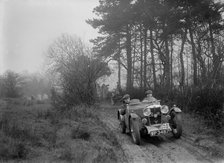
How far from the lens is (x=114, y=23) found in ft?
84.9

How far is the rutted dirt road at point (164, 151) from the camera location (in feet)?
23.0

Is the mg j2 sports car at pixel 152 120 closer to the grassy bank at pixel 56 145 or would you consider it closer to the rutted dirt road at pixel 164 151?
the rutted dirt road at pixel 164 151

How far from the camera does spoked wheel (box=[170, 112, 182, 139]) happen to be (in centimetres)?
891

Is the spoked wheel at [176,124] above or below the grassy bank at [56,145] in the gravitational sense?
above

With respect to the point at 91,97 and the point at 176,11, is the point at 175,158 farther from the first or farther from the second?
the point at 176,11

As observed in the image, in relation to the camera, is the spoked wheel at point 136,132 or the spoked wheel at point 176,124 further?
the spoked wheel at point 176,124

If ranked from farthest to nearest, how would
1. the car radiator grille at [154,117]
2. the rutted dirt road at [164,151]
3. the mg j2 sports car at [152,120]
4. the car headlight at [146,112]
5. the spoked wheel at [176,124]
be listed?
1. the car radiator grille at [154,117]
2. the spoked wheel at [176,124]
3. the car headlight at [146,112]
4. the mg j2 sports car at [152,120]
5. the rutted dirt road at [164,151]

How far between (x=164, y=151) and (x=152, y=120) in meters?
1.53

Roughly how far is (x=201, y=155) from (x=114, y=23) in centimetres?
2033

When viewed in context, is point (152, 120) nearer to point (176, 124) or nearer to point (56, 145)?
point (176, 124)

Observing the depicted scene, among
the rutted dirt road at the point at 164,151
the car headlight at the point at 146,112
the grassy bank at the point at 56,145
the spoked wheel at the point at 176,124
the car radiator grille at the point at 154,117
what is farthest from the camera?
the car radiator grille at the point at 154,117

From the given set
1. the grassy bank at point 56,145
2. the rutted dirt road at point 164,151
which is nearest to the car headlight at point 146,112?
the rutted dirt road at point 164,151

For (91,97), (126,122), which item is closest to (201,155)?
(126,122)

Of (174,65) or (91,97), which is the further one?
(174,65)
